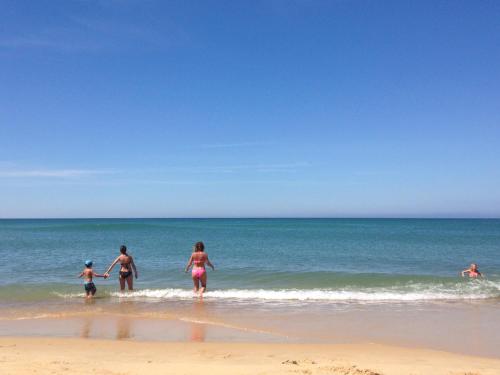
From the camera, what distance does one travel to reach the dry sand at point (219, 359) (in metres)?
5.41

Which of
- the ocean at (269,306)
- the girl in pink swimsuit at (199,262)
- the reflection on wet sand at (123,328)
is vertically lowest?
the ocean at (269,306)

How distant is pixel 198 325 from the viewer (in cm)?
851

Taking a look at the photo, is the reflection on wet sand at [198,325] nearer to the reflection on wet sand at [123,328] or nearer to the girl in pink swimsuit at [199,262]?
the girl in pink swimsuit at [199,262]

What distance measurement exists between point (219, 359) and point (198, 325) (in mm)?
2538

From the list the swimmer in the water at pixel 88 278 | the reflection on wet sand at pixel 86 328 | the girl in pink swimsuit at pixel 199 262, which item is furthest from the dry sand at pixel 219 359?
the girl in pink swimsuit at pixel 199 262

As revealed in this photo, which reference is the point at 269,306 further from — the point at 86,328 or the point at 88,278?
the point at 88,278

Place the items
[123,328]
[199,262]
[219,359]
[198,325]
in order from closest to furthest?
[219,359]
[123,328]
[198,325]
[199,262]

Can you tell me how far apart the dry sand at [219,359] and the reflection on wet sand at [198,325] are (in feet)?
1.82

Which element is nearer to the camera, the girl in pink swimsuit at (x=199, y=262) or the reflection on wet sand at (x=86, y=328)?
the reflection on wet sand at (x=86, y=328)

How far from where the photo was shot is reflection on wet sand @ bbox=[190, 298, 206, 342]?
752cm

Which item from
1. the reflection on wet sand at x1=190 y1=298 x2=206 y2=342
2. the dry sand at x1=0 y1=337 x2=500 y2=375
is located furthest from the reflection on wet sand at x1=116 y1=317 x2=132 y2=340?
the reflection on wet sand at x1=190 y1=298 x2=206 y2=342

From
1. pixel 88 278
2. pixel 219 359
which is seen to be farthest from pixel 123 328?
pixel 88 278

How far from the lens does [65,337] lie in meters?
7.48

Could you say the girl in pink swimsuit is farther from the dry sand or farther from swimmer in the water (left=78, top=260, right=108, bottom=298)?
the dry sand
